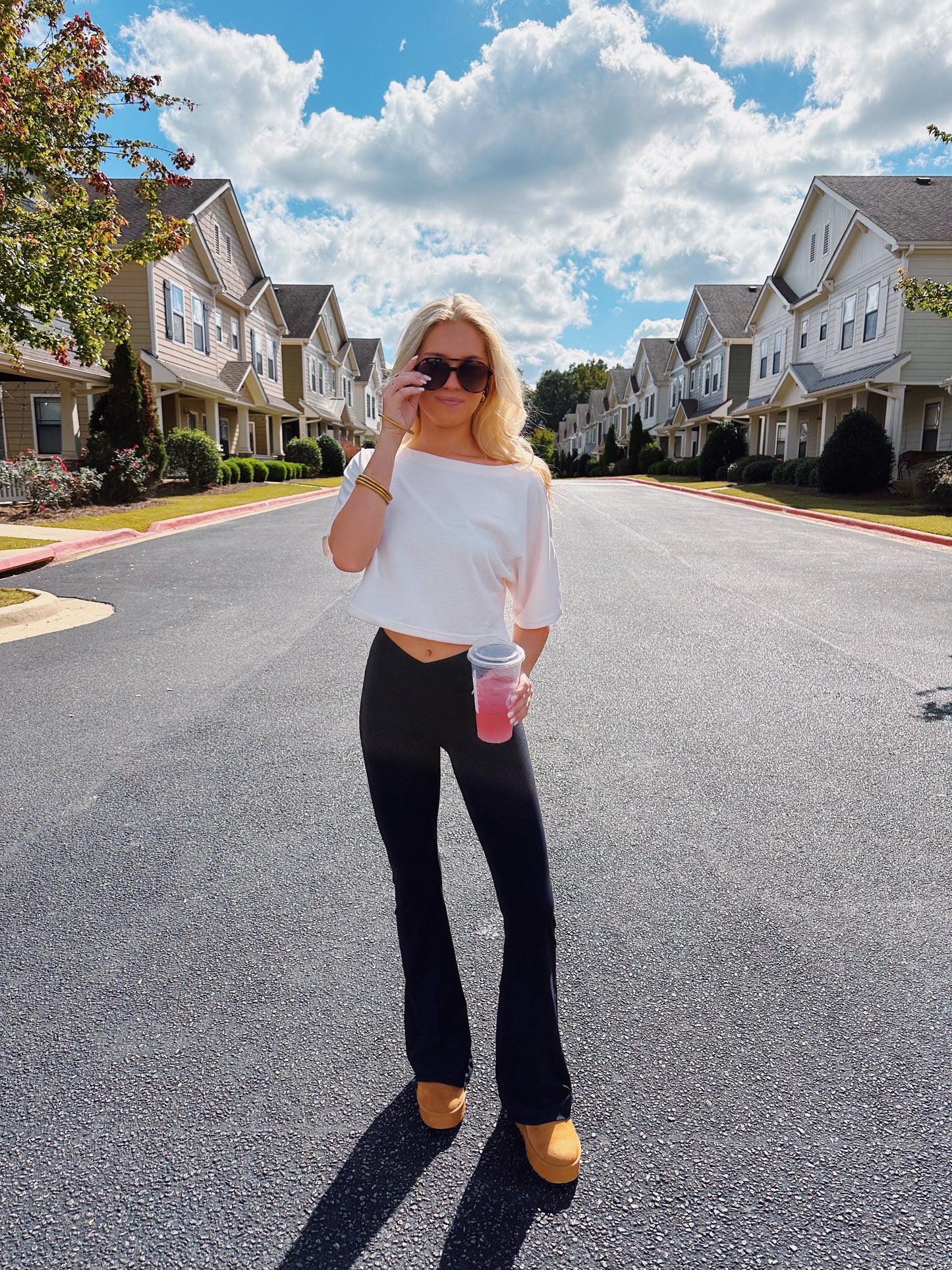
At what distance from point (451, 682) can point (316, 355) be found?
46674 mm

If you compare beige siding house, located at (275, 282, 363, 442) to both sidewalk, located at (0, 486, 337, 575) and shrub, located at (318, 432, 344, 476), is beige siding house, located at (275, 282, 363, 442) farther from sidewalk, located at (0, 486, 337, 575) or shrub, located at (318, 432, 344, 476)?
sidewalk, located at (0, 486, 337, 575)

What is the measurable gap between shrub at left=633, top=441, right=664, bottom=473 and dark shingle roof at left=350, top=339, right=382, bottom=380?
20059 mm

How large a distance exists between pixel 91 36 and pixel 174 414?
67.9ft

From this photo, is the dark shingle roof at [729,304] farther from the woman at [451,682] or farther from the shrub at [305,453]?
the woman at [451,682]

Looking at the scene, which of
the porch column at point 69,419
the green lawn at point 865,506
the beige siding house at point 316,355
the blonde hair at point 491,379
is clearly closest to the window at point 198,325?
the porch column at point 69,419

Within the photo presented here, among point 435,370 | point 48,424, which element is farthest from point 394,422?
point 48,424

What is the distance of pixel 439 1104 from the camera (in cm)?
235

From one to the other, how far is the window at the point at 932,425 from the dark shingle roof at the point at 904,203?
16.3 ft

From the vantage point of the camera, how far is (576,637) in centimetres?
813

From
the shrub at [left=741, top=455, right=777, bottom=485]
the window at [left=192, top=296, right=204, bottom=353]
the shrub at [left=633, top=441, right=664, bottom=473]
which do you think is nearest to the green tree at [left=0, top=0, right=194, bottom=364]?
the window at [left=192, top=296, right=204, bottom=353]

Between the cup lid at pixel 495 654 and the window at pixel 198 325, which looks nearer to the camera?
the cup lid at pixel 495 654

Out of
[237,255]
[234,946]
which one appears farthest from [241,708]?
[237,255]

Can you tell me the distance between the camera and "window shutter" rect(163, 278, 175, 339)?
27.4 m

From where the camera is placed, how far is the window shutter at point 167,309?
27.4m
